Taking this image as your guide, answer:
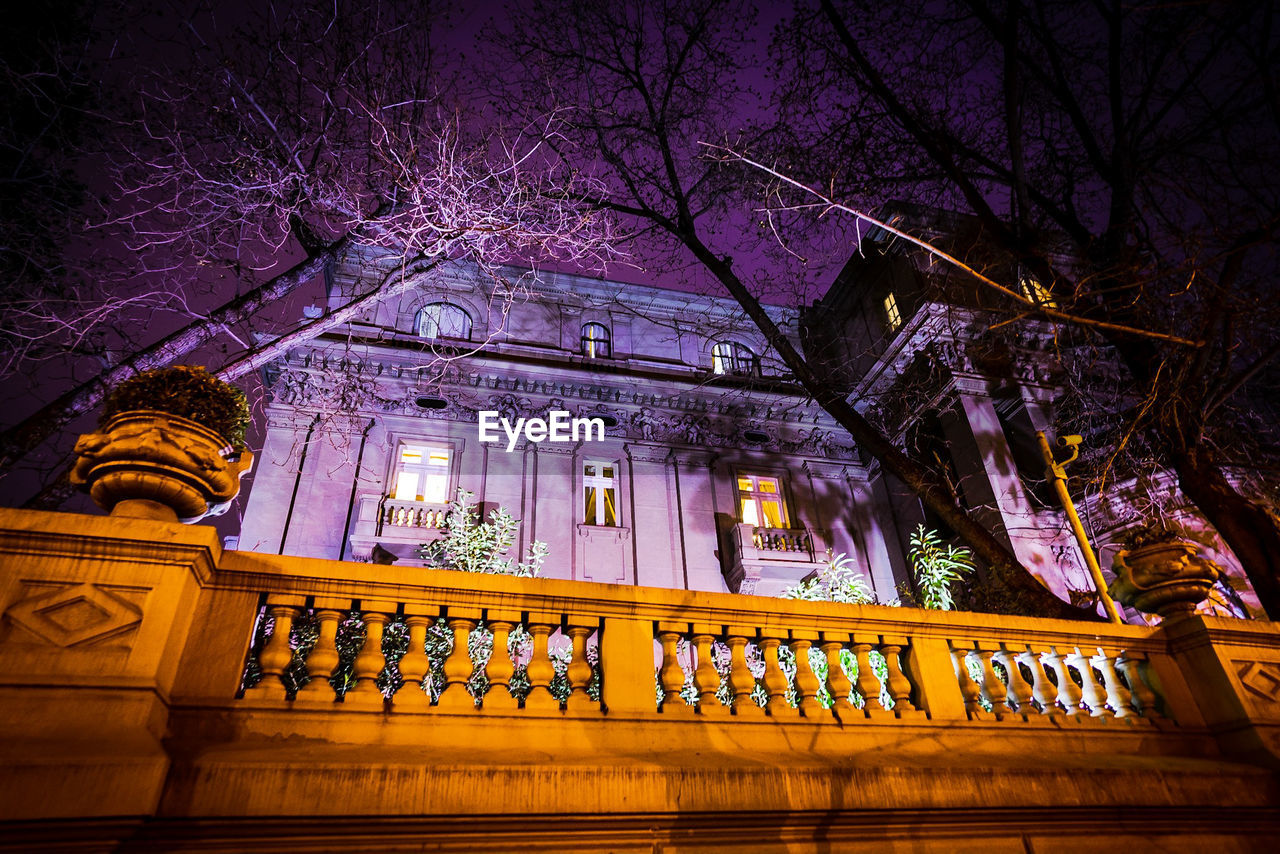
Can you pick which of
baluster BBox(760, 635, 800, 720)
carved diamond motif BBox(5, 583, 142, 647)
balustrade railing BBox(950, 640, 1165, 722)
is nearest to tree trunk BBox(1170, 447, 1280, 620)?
balustrade railing BBox(950, 640, 1165, 722)

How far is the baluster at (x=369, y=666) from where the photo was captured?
12.3 feet

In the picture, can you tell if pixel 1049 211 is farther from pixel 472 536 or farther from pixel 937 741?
pixel 472 536

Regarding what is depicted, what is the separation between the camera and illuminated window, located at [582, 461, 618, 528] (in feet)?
69.3

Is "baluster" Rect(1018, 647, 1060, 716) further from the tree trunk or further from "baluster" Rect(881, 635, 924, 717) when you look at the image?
the tree trunk

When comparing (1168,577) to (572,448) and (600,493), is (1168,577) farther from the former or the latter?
(572,448)

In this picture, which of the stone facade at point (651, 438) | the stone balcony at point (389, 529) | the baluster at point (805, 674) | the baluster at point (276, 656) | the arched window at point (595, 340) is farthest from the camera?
the arched window at point (595, 340)

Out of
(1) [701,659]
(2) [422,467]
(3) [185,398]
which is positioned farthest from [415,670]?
(2) [422,467]

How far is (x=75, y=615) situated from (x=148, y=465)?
0.84 m

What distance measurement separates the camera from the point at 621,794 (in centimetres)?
349

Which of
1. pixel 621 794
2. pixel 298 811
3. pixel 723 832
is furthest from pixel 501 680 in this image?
pixel 723 832

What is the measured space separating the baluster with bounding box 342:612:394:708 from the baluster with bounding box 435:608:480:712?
356 millimetres

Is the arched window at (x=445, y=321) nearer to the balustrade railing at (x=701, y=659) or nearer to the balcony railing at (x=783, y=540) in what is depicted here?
the balcony railing at (x=783, y=540)

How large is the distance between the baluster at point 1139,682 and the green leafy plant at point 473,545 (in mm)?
11214

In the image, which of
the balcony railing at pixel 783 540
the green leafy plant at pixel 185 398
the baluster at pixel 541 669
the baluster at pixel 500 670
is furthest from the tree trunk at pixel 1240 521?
the balcony railing at pixel 783 540
